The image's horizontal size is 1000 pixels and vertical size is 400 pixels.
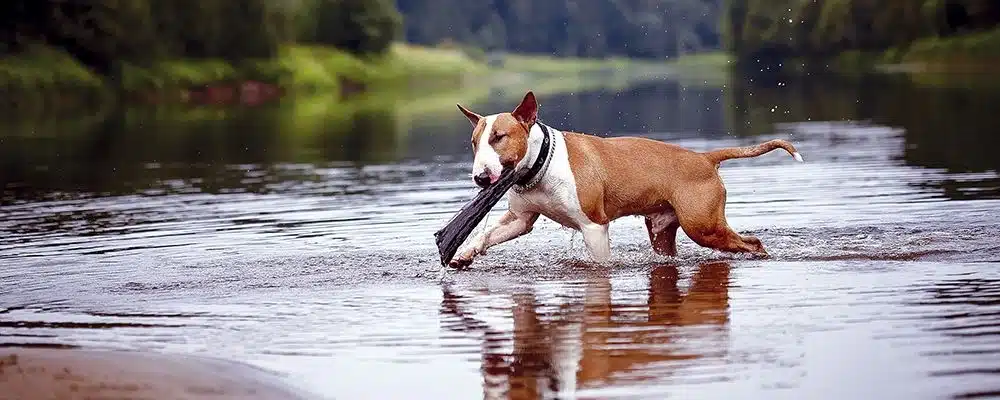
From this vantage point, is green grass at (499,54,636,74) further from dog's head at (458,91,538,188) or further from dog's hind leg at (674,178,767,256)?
dog's head at (458,91,538,188)

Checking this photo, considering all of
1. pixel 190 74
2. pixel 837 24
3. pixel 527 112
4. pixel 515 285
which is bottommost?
pixel 515 285

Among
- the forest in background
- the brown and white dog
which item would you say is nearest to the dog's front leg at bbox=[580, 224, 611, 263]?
the brown and white dog

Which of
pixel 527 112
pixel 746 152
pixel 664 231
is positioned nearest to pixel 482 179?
pixel 527 112

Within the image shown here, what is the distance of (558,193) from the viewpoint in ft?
33.9

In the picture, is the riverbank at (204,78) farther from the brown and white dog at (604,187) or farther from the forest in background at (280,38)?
the brown and white dog at (604,187)

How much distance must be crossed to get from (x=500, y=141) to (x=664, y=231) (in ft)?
6.31

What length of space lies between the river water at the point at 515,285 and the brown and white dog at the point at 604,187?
0.83ft

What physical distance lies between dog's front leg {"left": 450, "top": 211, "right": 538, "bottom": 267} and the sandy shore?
3.64 m

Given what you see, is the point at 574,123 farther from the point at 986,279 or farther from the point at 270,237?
the point at 986,279

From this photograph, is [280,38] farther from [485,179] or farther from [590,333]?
[590,333]

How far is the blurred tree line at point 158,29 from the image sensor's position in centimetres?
5606

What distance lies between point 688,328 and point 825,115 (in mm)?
27443

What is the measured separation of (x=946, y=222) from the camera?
42.1 feet

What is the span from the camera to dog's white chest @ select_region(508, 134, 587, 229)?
10281mm
